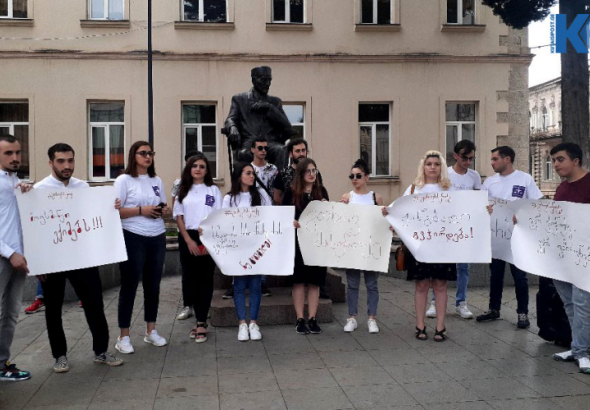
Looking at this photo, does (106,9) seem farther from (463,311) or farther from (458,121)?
(463,311)

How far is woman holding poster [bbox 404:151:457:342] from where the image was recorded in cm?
571

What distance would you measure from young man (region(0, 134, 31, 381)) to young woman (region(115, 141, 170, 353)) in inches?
36.2

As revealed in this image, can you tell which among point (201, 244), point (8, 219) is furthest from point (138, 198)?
point (8, 219)

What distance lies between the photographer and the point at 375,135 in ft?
55.2

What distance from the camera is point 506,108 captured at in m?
16.9

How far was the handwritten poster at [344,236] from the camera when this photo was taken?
19.7ft

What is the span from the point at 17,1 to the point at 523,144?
14899 millimetres

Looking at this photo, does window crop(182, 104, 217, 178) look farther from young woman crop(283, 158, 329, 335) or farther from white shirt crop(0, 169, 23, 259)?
white shirt crop(0, 169, 23, 259)

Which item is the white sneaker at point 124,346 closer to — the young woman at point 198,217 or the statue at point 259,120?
the young woman at point 198,217

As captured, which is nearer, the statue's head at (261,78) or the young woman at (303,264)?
the young woman at (303,264)

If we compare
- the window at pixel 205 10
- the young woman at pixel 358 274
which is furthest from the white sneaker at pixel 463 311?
the window at pixel 205 10

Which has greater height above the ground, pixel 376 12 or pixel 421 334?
pixel 376 12

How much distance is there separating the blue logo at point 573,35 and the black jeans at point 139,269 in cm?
1004

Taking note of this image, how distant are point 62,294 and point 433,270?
3.43 meters
